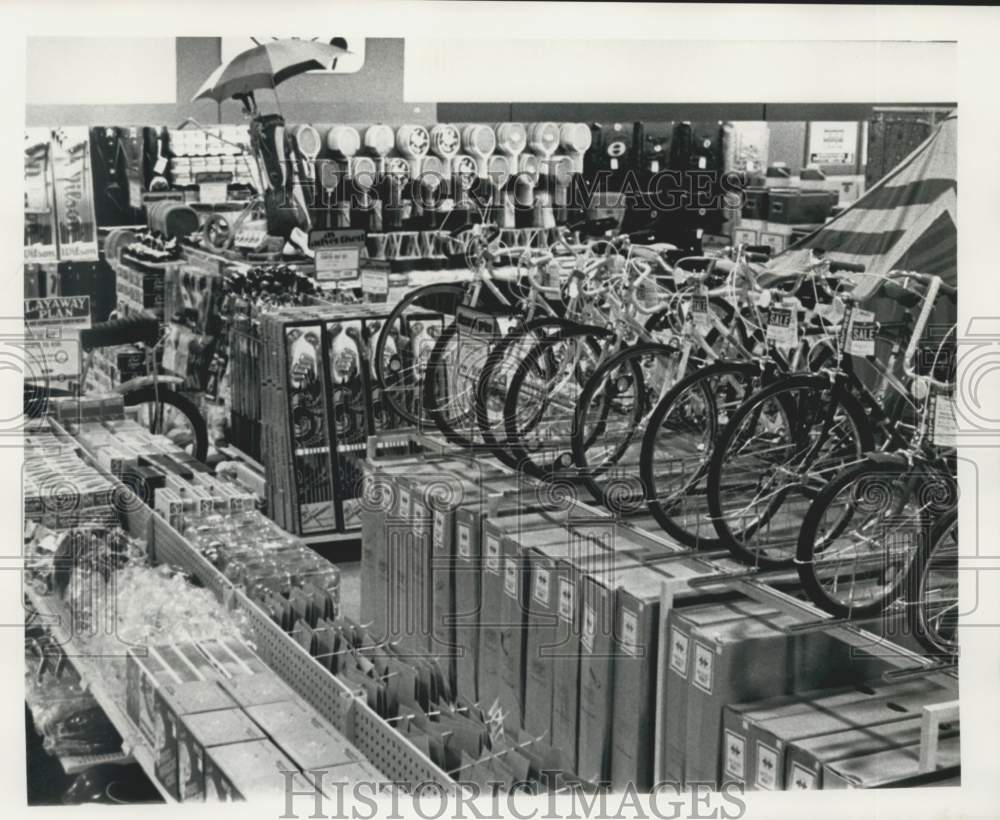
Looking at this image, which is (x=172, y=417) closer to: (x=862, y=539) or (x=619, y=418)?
(x=619, y=418)

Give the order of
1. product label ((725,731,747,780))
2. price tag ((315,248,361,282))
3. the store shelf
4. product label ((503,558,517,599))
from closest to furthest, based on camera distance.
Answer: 1. product label ((725,731,747,780))
2. the store shelf
3. product label ((503,558,517,599))
4. price tag ((315,248,361,282))

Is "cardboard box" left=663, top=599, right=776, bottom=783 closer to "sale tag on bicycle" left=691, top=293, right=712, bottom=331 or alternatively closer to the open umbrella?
"sale tag on bicycle" left=691, top=293, right=712, bottom=331

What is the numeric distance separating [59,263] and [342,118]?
890 mm

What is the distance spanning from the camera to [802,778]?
3.36 metres

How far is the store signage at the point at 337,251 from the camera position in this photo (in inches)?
164

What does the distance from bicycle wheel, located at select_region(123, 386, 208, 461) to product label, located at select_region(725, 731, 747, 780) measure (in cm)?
186

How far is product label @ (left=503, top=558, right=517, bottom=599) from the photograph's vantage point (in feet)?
13.4

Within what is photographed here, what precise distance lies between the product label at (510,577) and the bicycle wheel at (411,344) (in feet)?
1.67

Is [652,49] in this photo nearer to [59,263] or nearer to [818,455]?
[818,455]

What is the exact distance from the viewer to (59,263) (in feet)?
13.2

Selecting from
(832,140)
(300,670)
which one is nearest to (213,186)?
(300,670)

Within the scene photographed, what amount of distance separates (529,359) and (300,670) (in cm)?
112

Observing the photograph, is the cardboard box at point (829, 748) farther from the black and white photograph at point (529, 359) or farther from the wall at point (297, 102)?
the wall at point (297, 102)

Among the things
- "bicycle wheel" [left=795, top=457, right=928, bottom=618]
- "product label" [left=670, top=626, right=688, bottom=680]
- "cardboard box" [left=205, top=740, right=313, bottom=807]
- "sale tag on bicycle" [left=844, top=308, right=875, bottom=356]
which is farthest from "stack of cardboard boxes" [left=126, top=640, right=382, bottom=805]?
"sale tag on bicycle" [left=844, top=308, right=875, bottom=356]
